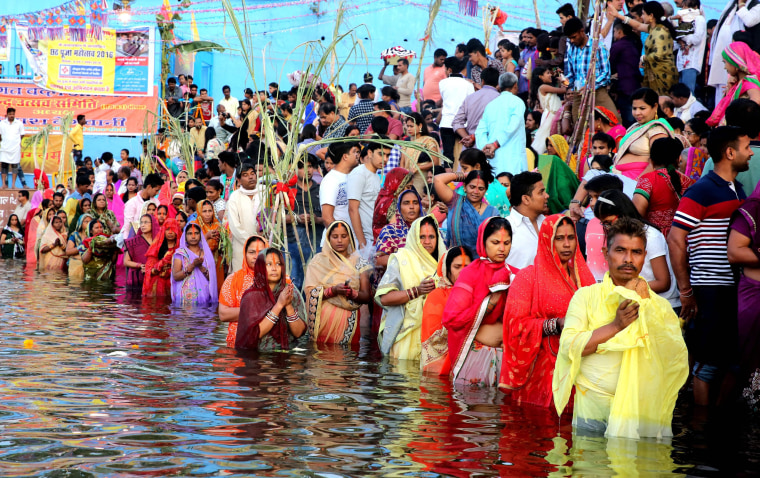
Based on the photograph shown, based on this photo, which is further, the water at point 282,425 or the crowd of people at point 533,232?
the crowd of people at point 533,232

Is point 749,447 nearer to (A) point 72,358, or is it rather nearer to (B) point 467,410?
(B) point 467,410

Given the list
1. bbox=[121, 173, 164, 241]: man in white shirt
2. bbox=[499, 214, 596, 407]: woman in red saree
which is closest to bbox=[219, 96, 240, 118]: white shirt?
bbox=[121, 173, 164, 241]: man in white shirt

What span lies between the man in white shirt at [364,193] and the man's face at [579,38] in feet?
8.07

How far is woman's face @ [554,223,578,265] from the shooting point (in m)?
5.43

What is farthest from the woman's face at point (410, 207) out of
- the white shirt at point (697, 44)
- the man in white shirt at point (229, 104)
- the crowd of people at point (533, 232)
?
the man in white shirt at point (229, 104)

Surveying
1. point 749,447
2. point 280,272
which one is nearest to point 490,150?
point 280,272

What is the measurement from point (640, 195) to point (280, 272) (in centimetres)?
294

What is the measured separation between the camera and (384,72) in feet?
49.8

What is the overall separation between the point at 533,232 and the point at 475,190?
1008 millimetres

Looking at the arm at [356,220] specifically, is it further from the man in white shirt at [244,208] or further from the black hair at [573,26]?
the black hair at [573,26]

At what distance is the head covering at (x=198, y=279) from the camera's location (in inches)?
443

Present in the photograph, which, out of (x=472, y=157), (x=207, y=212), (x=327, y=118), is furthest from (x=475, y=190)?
(x=207, y=212)

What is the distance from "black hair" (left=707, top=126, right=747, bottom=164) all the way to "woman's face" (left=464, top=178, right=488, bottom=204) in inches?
90.2

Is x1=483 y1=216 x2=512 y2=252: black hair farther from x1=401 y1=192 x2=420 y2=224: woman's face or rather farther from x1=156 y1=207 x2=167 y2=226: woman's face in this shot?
x1=156 y1=207 x2=167 y2=226: woman's face
